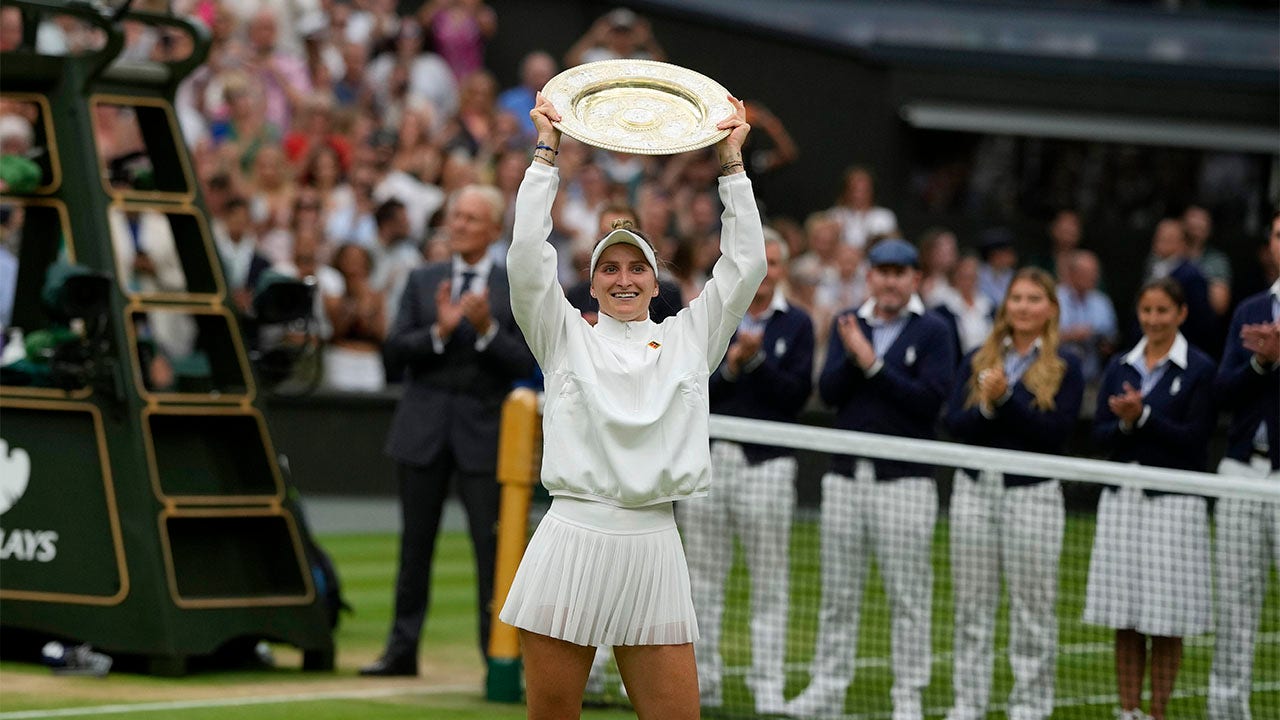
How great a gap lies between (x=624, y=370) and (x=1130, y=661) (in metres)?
3.88

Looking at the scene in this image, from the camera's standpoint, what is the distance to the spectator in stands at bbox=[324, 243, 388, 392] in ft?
55.7

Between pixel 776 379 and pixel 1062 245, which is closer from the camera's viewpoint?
pixel 776 379

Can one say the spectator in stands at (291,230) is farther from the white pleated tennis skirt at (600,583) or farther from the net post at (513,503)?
the white pleated tennis skirt at (600,583)

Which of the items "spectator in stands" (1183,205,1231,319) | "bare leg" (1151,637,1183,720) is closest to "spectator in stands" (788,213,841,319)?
"spectator in stands" (1183,205,1231,319)

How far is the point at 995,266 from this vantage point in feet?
57.6

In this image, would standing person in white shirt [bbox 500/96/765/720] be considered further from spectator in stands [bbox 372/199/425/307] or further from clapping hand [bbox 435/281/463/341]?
spectator in stands [bbox 372/199/425/307]

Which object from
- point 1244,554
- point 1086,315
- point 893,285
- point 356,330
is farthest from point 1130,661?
point 1086,315

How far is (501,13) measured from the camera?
2216 centimetres

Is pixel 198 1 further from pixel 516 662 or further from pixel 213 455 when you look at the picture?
pixel 516 662

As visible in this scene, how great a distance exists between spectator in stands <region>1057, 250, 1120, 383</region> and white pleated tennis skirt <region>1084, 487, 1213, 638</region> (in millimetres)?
9477

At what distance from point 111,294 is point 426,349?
156cm

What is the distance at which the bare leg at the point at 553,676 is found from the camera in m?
6.23

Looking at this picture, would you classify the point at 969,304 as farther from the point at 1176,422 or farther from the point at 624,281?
the point at 624,281

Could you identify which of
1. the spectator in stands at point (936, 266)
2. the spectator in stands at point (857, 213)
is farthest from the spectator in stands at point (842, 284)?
the spectator in stands at point (857, 213)
